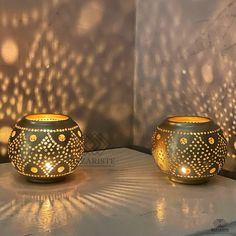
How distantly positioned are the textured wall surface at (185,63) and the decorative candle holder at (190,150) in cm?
14

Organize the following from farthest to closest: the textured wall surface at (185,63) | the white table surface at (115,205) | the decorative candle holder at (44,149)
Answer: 1. the textured wall surface at (185,63)
2. the decorative candle holder at (44,149)
3. the white table surface at (115,205)

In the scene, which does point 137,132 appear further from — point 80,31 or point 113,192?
point 113,192

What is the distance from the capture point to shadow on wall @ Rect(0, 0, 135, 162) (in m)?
1.07

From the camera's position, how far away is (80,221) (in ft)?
2.30

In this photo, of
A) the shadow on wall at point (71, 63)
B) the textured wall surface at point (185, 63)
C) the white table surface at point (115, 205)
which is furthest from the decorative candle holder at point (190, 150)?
the shadow on wall at point (71, 63)

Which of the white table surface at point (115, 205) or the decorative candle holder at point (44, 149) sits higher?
the decorative candle holder at point (44, 149)

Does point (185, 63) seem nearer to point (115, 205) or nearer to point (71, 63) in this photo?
point (71, 63)

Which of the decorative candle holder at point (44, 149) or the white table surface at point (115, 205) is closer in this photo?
the white table surface at point (115, 205)

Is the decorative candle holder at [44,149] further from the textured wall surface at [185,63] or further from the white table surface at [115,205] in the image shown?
the textured wall surface at [185,63]

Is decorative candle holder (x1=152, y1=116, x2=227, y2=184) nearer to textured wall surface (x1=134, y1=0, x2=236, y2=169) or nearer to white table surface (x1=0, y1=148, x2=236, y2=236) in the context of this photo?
white table surface (x1=0, y1=148, x2=236, y2=236)

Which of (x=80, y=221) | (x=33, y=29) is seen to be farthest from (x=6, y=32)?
(x=80, y=221)

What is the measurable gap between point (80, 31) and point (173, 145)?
19.0 inches

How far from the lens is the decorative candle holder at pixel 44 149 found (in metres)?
0.86

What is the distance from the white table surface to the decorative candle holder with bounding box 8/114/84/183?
4 centimetres
